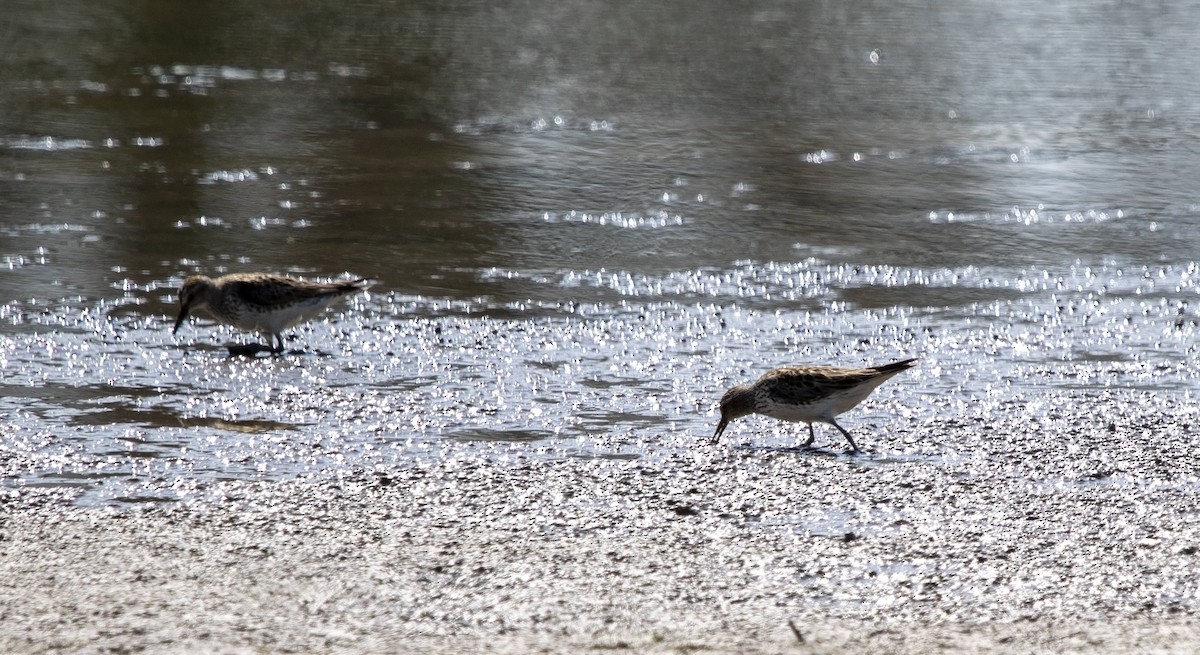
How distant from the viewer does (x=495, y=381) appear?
1042 centimetres

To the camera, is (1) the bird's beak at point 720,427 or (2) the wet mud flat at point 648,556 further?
(1) the bird's beak at point 720,427

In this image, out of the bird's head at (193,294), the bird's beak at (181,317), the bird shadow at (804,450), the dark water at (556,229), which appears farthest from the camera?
the bird's beak at (181,317)

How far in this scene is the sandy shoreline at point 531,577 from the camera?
6355mm

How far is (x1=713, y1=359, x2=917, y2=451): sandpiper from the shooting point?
30.0 ft

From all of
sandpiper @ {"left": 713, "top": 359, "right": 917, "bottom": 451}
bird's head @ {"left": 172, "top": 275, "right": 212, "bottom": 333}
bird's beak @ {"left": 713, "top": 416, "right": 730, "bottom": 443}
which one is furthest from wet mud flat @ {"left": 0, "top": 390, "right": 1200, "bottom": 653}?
bird's head @ {"left": 172, "top": 275, "right": 212, "bottom": 333}

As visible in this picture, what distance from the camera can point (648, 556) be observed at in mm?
7270

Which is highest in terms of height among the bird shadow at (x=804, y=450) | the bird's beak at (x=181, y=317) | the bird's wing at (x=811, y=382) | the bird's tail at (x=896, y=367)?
the bird's beak at (x=181, y=317)

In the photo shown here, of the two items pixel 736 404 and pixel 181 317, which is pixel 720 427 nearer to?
pixel 736 404

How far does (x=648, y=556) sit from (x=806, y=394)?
7.24ft

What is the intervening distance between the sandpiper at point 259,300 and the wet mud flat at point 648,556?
301 cm

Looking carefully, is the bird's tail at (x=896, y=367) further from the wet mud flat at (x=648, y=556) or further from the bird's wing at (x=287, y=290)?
the bird's wing at (x=287, y=290)

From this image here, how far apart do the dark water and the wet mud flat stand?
453mm

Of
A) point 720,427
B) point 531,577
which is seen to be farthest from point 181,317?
point 531,577

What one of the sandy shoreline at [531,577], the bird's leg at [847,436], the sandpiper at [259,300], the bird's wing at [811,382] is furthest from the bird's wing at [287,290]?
the bird's leg at [847,436]
